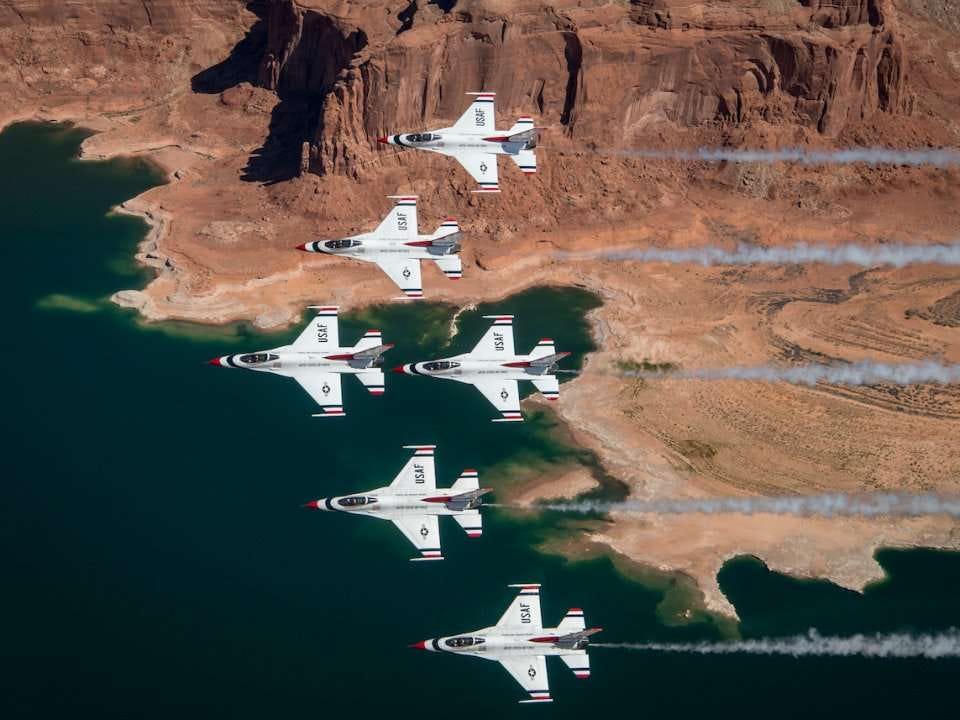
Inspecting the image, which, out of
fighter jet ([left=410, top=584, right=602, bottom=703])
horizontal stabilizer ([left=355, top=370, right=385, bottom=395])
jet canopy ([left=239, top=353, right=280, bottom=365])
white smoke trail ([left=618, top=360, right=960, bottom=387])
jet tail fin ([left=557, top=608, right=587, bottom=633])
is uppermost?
jet canopy ([left=239, top=353, right=280, bottom=365])

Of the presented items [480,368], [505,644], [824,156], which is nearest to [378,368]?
[480,368]

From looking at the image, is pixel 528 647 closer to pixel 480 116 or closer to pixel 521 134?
pixel 521 134

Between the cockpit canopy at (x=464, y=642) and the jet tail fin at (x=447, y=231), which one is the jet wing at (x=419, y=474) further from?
the jet tail fin at (x=447, y=231)

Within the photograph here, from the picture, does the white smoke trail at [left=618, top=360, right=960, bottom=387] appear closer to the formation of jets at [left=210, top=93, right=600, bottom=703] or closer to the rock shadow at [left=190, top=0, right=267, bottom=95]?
the formation of jets at [left=210, top=93, right=600, bottom=703]

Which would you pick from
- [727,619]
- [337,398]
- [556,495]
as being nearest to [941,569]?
[727,619]

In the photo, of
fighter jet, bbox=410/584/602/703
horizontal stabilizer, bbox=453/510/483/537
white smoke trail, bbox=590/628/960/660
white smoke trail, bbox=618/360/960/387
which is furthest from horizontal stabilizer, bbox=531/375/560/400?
white smoke trail, bbox=590/628/960/660

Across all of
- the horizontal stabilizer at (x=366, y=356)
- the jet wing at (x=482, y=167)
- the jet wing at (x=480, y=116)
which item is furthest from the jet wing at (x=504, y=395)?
the jet wing at (x=480, y=116)
